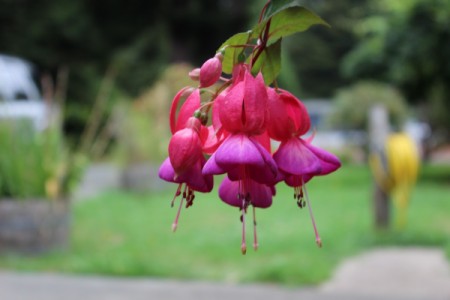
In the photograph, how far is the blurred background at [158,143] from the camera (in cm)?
400

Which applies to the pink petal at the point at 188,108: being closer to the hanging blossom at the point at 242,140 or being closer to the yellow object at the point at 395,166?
the hanging blossom at the point at 242,140

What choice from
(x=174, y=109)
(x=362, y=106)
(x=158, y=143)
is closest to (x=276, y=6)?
(x=174, y=109)

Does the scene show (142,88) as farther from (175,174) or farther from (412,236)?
(175,174)

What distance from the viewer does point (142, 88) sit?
44.6 feet

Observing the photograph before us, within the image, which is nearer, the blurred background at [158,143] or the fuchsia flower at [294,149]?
the fuchsia flower at [294,149]

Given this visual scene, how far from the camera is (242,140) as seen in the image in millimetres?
545

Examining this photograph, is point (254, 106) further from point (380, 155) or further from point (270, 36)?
point (380, 155)

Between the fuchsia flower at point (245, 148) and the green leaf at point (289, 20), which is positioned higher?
the green leaf at point (289, 20)

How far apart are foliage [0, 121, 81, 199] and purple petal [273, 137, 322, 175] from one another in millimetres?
3594

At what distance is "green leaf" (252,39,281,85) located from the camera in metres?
0.63

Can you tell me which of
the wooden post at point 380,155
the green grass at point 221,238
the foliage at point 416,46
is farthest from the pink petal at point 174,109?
the foliage at point 416,46

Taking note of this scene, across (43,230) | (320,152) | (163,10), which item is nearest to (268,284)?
(43,230)

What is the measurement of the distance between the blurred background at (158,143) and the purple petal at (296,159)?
1.18 ft

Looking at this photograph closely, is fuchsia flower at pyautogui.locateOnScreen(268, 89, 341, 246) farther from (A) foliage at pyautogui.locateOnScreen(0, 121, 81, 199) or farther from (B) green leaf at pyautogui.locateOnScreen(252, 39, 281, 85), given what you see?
(A) foliage at pyautogui.locateOnScreen(0, 121, 81, 199)
